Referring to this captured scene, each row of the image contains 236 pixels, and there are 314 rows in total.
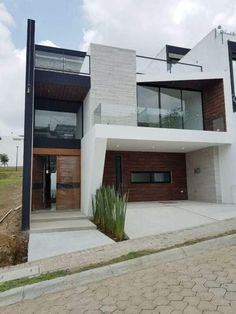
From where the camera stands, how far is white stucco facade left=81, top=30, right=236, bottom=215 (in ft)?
35.0

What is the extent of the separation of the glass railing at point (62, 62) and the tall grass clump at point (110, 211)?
600cm

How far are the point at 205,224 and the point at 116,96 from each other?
281 inches

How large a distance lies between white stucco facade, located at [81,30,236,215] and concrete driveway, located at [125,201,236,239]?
7.07ft

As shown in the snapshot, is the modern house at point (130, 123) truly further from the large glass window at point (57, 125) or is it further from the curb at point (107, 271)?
the curb at point (107, 271)

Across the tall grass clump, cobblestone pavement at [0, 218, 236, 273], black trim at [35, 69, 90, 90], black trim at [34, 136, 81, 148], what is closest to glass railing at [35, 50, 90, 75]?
black trim at [35, 69, 90, 90]

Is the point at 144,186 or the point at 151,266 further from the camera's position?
the point at 144,186

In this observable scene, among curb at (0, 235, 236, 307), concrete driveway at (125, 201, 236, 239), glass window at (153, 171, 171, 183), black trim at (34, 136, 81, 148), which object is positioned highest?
black trim at (34, 136, 81, 148)

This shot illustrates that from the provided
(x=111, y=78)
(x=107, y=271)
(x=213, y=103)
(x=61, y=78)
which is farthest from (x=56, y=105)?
(x=107, y=271)

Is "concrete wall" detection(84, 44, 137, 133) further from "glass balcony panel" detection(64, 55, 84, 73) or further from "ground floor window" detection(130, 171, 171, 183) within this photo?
"ground floor window" detection(130, 171, 171, 183)

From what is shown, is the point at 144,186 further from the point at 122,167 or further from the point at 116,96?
the point at 116,96

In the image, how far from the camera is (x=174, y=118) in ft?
39.7

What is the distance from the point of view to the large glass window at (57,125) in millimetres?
13086

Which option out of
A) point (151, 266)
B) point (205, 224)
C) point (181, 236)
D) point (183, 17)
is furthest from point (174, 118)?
point (151, 266)

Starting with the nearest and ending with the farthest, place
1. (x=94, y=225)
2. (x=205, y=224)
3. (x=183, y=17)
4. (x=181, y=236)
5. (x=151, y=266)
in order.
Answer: (x=151, y=266) < (x=181, y=236) < (x=205, y=224) < (x=94, y=225) < (x=183, y=17)
